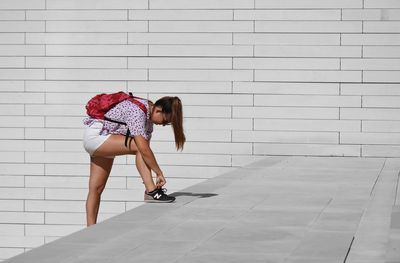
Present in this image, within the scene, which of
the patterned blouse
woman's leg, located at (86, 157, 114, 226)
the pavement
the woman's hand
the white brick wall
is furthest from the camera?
the white brick wall

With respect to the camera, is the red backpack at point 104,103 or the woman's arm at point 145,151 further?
the red backpack at point 104,103

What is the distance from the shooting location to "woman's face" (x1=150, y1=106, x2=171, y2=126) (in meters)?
6.94

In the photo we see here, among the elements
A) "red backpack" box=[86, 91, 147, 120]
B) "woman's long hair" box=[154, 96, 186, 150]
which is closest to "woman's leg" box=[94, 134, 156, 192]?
"red backpack" box=[86, 91, 147, 120]

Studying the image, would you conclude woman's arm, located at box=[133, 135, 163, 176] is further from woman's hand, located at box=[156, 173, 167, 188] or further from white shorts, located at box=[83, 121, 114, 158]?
white shorts, located at box=[83, 121, 114, 158]

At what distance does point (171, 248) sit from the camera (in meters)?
4.89

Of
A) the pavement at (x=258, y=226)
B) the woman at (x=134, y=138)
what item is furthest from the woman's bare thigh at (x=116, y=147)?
the pavement at (x=258, y=226)

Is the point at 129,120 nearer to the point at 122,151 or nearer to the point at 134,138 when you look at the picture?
the point at 134,138

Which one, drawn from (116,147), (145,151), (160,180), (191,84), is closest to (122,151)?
(116,147)

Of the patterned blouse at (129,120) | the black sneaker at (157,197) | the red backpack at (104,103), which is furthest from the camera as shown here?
the red backpack at (104,103)

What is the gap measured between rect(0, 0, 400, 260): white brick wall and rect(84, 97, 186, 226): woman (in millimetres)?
3379

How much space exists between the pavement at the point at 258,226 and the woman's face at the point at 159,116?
610mm

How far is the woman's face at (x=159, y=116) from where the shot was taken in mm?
6938

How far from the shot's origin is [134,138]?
23.0ft

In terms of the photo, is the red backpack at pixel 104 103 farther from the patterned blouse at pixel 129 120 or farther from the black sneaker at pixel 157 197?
the black sneaker at pixel 157 197
